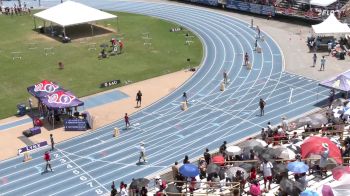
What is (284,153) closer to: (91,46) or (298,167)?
(298,167)

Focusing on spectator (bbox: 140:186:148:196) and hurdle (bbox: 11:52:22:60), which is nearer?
spectator (bbox: 140:186:148:196)

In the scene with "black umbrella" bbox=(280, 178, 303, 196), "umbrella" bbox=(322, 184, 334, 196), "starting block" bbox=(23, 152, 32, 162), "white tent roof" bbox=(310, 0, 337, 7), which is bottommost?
"starting block" bbox=(23, 152, 32, 162)

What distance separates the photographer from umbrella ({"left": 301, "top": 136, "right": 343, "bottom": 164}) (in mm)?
21855

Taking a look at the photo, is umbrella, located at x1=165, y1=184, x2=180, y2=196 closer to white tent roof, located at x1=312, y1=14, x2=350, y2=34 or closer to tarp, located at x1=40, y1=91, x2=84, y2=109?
tarp, located at x1=40, y1=91, x2=84, y2=109

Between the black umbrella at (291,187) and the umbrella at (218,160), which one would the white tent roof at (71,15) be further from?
the black umbrella at (291,187)

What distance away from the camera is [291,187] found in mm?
19125

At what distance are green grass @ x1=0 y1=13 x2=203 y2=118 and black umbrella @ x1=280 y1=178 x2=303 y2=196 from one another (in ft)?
75.2

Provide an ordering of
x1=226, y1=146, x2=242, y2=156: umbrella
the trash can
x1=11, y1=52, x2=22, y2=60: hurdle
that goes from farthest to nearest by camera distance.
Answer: x1=11, y1=52, x2=22, y2=60: hurdle, the trash can, x1=226, y1=146, x2=242, y2=156: umbrella

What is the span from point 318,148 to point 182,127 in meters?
13.0

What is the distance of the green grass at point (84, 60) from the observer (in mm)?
41625

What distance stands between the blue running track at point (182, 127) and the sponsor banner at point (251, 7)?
1362 cm

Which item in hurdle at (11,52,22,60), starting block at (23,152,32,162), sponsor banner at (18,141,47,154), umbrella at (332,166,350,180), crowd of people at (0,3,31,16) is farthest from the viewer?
crowd of people at (0,3,31,16)

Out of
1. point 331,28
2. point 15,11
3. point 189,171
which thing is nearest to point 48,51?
point 15,11

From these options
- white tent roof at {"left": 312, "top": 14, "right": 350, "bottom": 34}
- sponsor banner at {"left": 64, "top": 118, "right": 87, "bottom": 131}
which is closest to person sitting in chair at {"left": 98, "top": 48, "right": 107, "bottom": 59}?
sponsor banner at {"left": 64, "top": 118, "right": 87, "bottom": 131}
